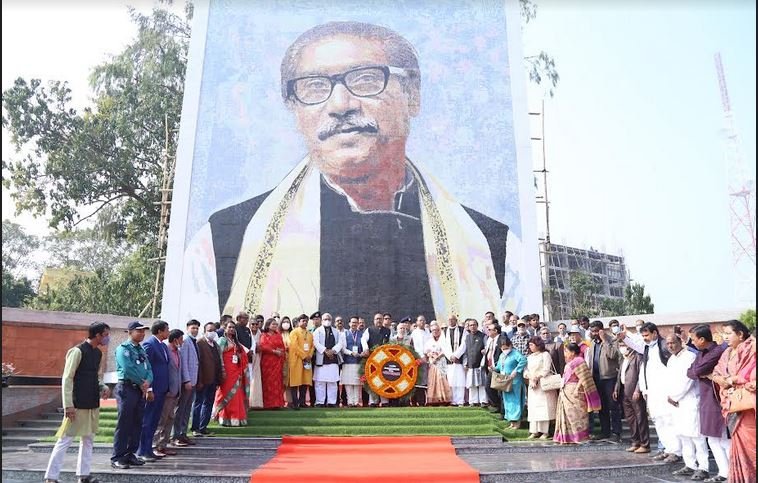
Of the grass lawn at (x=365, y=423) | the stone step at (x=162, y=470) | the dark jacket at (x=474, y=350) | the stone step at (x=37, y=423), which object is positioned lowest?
the stone step at (x=162, y=470)

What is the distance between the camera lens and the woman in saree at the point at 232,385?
802 centimetres

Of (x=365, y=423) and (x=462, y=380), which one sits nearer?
(x=365, y=423)

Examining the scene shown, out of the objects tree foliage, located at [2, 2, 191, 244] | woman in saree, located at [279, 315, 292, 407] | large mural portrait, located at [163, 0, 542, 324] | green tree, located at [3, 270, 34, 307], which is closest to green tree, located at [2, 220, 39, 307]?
green tree, located at [3, 270, 34, 307]

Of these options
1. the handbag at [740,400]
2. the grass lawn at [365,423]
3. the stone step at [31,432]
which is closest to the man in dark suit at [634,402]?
the grass lawn at [365,423]

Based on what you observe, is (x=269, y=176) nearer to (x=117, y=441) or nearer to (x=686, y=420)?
(x=117, y=441)

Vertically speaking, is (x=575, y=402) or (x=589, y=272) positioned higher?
(x=589, y=272)

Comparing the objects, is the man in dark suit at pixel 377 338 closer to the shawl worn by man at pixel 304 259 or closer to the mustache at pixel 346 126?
the shawl worn by man at pixel 304 259

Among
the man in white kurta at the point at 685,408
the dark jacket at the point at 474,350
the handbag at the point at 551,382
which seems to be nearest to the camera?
the man in white kurta at the point at 685,408

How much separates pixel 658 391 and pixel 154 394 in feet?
17.8

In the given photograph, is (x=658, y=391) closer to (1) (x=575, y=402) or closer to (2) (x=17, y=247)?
(1) (x=575, y=402)

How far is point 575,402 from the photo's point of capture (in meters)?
7.46

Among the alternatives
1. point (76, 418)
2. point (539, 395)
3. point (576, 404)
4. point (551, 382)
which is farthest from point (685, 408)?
point (76, 418)

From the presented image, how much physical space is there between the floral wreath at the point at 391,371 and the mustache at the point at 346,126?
6.79 metres

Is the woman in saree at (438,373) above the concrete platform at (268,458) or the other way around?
above
